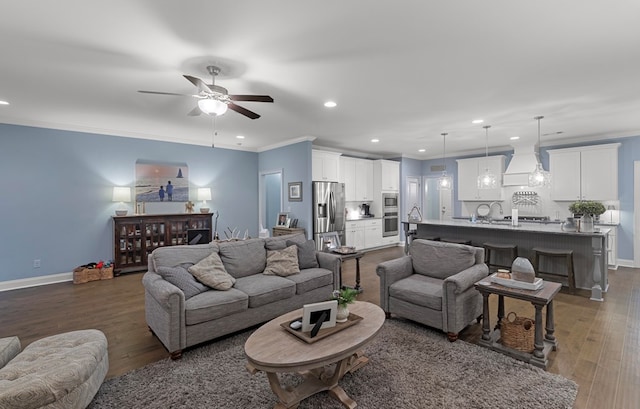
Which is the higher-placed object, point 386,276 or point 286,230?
point 286,230

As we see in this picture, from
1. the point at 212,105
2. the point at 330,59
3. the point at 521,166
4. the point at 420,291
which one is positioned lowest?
the point at 420,291

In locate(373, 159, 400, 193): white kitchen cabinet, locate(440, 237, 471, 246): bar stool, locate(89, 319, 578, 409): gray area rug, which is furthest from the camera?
locate(373, 159, 400, 193): white kitchen cabinet

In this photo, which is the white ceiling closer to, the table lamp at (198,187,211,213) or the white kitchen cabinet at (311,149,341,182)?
the white kitchen cabinet at (311,149,341,182)

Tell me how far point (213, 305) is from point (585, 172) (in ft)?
24.9

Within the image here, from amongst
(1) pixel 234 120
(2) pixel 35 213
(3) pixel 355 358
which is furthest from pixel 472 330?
(2) pixel 35 213

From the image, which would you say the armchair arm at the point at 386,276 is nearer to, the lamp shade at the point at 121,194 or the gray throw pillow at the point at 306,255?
the gray throw pillow at the point at 306,255

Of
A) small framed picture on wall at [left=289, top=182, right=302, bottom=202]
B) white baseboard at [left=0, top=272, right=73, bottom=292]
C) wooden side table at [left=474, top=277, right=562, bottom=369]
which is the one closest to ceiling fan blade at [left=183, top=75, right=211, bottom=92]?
wooden side table at [left=474, top=277, right=562, bottom=369]

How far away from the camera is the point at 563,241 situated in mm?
4684

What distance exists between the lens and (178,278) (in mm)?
2930

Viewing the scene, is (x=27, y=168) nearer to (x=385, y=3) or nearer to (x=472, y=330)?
(x=385, y=3)

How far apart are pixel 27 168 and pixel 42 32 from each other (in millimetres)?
3736

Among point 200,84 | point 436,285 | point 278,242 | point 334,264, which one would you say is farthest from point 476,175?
point 200,84

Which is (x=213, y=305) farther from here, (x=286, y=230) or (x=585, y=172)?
(x=585, y=172)

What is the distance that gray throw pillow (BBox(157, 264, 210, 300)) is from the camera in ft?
9.50
